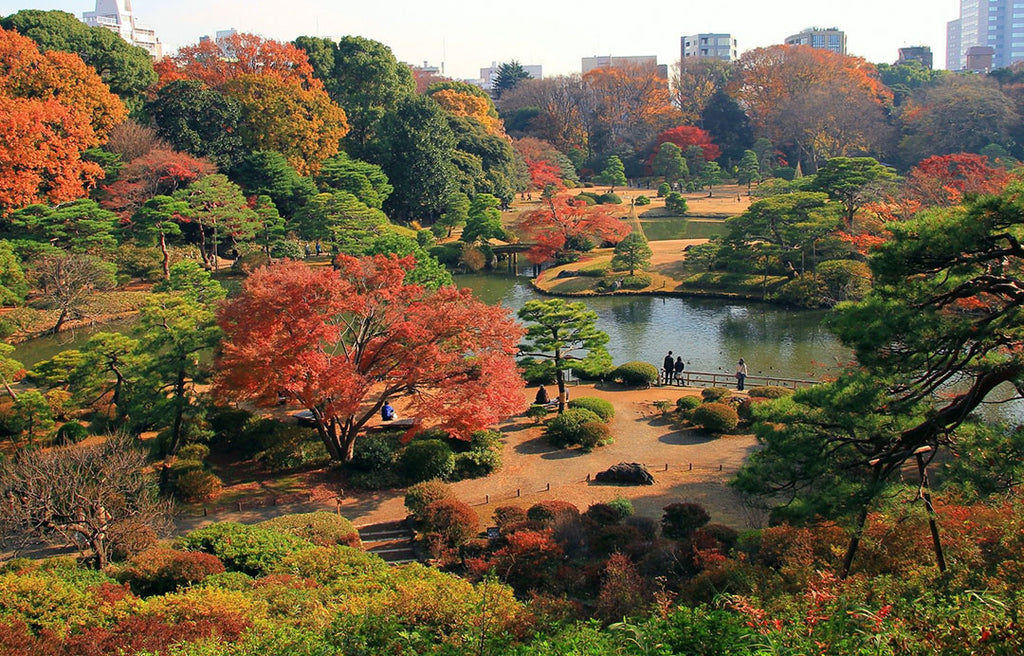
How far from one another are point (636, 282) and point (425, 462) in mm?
21417

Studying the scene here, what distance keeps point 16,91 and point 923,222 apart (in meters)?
38.4

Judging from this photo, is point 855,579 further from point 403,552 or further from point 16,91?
point 16,91

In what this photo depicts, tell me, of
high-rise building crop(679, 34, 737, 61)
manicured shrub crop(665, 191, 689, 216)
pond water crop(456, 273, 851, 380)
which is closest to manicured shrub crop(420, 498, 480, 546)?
pond water crop(456, 273, 851, 380)

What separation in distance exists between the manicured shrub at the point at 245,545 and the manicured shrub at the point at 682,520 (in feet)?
18.7

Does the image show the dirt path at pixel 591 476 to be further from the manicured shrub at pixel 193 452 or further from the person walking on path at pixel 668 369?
the person walking on path at pixel 668 369

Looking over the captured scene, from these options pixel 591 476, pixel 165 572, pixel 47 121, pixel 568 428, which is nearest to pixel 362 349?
pixel 568 428

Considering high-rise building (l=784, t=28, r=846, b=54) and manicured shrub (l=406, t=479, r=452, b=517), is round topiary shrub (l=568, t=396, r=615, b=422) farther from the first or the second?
high-rise building (l=784, t=28, r=846, b=54)

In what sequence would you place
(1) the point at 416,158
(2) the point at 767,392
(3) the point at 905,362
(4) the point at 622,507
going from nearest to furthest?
(3) the point at 905,362 < (4) the point at 622,507 < (2) the point at 767,392 < (1) the point at 416,158

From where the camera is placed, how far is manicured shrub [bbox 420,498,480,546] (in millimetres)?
13359

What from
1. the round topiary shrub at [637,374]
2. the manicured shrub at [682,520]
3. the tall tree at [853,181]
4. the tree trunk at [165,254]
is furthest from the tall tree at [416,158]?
the manicured shrub at [682,520]

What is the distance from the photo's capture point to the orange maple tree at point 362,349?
15945mm

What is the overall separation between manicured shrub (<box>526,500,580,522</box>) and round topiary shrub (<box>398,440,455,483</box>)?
319 cm

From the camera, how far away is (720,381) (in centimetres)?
2386

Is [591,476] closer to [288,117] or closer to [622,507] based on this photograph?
[622,507]
